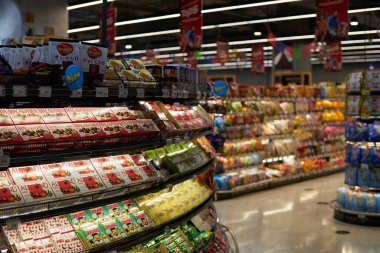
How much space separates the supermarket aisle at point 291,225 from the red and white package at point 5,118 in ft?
13.7

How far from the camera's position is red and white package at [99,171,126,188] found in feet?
10.6

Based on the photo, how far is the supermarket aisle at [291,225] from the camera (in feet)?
21.9

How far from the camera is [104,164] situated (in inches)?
135

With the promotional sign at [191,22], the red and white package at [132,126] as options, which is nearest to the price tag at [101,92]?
the red and white package at [132,126]

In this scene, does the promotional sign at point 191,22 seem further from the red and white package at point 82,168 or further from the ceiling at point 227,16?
the red and white package at point 82,168

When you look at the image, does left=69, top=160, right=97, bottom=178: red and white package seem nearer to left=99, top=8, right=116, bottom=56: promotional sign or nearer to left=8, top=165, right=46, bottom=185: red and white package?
left=8, top=165, right=46, bottom=185: red and white package

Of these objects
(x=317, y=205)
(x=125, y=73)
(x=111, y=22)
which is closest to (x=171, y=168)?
(x=125, y=73)

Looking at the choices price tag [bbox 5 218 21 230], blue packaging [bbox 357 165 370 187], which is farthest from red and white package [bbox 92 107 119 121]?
blue packaging [bbox 357 165 370 187]

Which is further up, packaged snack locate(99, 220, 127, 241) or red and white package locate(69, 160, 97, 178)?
red and white package locate(69, 160, 97, 178)

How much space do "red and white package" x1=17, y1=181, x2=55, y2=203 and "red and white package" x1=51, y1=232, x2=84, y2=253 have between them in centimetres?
35

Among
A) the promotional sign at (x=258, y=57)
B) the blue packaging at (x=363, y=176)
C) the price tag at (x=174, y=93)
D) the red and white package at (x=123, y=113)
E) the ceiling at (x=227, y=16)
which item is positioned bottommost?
the blue packaging at (x=363, y=176)

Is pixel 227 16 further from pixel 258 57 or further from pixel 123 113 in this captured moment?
pixel 123 113

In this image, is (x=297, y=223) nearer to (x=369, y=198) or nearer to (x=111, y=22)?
(x=369, y=198)

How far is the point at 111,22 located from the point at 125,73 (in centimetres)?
916
